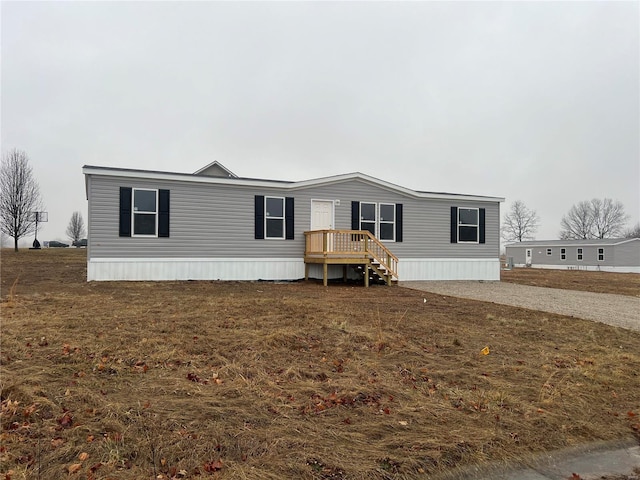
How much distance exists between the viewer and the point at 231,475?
240 cm

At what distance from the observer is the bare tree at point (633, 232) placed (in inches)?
2459

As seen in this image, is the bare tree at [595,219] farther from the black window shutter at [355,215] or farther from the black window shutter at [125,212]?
the black window shutter at [125,212]

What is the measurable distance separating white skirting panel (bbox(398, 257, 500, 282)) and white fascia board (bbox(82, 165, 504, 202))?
8.43ft

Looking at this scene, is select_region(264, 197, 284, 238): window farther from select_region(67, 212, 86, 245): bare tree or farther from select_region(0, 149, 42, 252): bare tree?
select_region(67, 212, 86, 245): bare tree

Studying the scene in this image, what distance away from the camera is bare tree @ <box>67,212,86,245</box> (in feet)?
176

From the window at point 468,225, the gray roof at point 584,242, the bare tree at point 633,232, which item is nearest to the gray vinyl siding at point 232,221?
the window at point 468,225

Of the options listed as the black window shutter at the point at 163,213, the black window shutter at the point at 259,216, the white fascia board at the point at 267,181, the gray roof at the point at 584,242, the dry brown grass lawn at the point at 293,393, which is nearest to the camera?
the dry brown grass lawn at the point at 293,393

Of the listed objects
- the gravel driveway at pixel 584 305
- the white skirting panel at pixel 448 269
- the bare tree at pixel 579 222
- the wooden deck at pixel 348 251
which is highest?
the bare tree at pixel 579 222

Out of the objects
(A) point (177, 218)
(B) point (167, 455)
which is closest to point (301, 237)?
(A) point (177, 218)

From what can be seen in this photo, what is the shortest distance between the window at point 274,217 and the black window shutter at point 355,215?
8.73ft

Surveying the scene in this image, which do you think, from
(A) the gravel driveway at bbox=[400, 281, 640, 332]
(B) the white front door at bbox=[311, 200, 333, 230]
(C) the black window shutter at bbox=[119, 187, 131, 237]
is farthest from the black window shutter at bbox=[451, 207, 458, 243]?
(C) the black window shutter at bbox=[119, 187, 131, 237]

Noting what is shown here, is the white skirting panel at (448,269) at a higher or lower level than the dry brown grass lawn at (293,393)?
higher

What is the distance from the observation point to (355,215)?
50.8ft

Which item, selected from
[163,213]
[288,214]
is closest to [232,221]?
[288,214]
